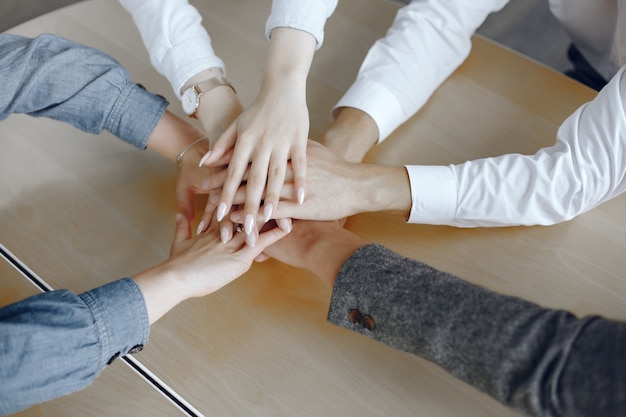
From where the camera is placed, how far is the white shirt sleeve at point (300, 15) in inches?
36.7

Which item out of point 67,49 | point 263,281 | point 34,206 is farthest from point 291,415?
point 67,49

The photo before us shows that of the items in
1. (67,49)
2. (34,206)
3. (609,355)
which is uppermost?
(67,49)

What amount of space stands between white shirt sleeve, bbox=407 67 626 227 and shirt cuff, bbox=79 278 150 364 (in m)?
0.38

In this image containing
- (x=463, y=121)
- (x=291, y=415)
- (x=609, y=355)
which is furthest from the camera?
(x=463, y=121)

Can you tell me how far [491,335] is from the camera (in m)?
0.68

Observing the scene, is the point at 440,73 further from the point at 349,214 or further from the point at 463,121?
the point at 349,214

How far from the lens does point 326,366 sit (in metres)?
0.78

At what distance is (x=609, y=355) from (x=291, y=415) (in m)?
0.35

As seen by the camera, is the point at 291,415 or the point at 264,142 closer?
the point at 291,415

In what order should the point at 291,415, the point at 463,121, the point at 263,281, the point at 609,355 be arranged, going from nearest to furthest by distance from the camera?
the point at 609,355
the point at 291,415
the point at 263,281
the point at 463,121

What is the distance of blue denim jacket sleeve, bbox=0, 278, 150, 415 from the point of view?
2.25 ft

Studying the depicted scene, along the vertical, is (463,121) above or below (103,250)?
above

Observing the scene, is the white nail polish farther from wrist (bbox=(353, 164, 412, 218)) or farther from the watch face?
the watch face

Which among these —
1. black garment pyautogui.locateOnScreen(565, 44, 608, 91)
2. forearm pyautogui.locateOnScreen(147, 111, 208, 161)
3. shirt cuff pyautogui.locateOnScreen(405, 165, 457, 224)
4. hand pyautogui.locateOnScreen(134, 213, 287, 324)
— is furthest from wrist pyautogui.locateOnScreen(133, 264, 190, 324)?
black garment pyautogui.locateOnScreen(565, 44, 608, 91)
